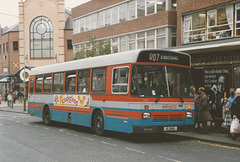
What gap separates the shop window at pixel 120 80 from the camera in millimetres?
10758

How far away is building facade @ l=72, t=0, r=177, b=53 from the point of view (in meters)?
24.1

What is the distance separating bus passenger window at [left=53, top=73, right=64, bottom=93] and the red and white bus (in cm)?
189

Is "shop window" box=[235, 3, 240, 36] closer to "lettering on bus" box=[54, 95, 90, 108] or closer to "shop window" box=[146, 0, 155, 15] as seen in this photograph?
"shop window" box=[146, 0, 155, 15]

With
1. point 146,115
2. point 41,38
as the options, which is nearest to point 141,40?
point 146,115

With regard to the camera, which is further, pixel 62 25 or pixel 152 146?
pixel 62 25

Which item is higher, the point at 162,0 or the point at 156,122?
the point at 162,0

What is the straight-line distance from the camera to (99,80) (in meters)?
12.3

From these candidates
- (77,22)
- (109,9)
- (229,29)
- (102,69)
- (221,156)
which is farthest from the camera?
(77,22)

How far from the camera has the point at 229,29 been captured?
60.4ft

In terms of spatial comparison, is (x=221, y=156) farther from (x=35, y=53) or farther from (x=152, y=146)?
(x=35, y=53)

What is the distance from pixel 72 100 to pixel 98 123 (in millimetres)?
2253

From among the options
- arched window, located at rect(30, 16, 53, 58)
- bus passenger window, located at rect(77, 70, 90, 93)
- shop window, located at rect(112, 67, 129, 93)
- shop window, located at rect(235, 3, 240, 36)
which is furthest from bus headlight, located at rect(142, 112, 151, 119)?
arched window, located at rect(30, 16, 53, 58)

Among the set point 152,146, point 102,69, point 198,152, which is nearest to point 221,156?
point 198,152

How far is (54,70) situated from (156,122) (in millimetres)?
7327
